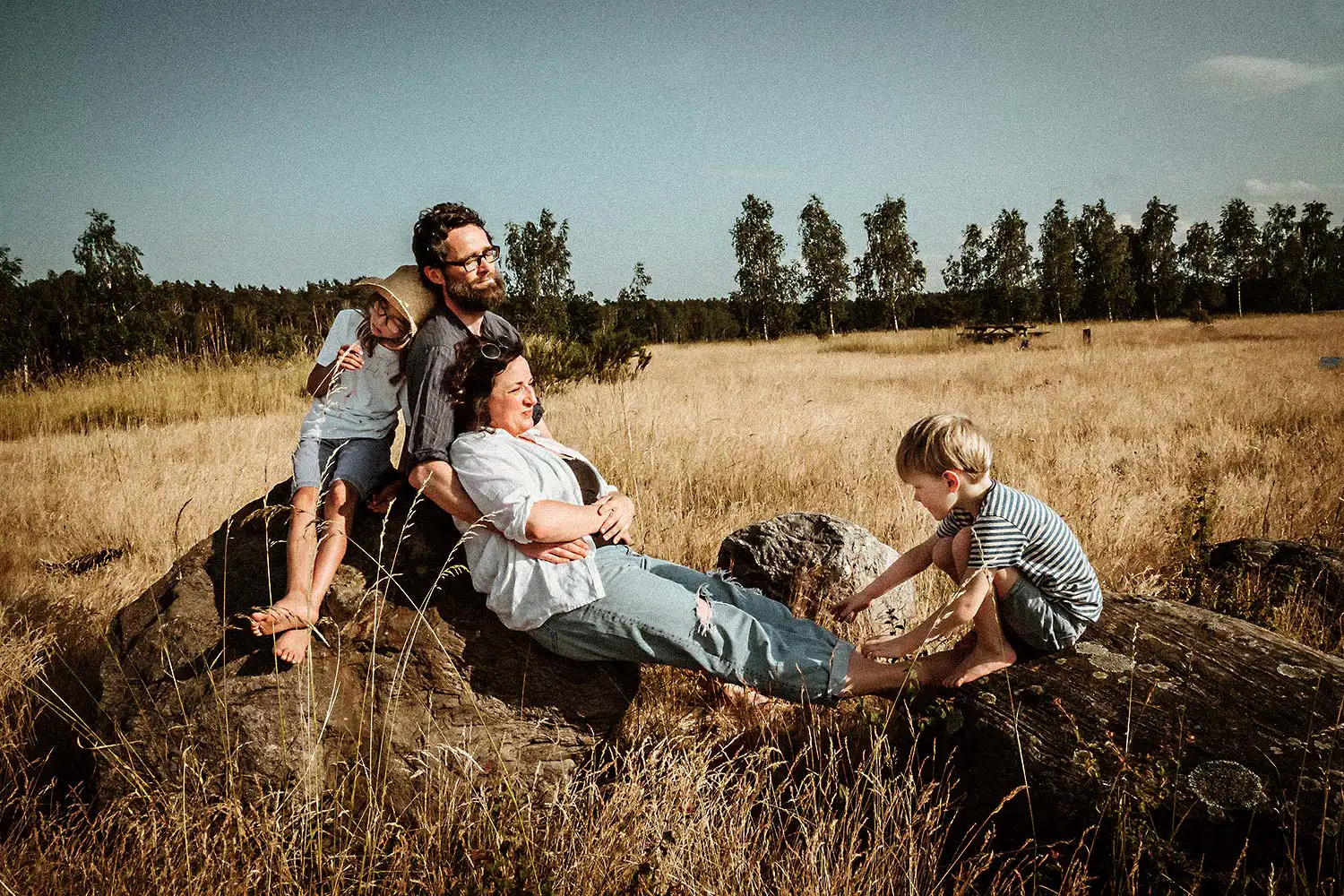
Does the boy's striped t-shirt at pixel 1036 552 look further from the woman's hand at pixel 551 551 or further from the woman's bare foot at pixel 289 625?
the woman's bare foot at pixel 289 625

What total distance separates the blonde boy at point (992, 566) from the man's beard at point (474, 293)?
203cm

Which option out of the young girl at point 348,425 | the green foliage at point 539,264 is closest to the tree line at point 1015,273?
the green foliage at point 539,264

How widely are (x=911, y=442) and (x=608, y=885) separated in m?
1.85

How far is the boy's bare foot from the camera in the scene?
2322 millimetres

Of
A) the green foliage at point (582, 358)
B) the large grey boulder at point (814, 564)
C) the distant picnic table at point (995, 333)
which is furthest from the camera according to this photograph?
the distant picnic table at point (995, 333)

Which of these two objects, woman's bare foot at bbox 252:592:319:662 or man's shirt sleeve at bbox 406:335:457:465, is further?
man's shirt sleeve at bbox 406:335:457:465

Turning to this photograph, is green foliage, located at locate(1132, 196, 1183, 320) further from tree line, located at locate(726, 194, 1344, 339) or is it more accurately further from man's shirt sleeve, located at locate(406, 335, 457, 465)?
man's shirt sleeve, located at locate(406, 335, 457, 465)

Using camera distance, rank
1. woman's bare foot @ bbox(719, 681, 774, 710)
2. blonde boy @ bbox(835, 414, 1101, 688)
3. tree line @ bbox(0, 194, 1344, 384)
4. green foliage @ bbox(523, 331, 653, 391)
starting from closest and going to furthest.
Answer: blonde boy @ bbox(835, 414, 1101, 688) → woman's bare foot @ bbox(719, 681, 774, 710) → green foliage @ bbox(523, 331, 653, 391) → tree line @ bbox(0, 194, 1344, 384)

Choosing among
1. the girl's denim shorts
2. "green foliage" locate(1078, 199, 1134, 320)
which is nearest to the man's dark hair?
the girl's denim shorts

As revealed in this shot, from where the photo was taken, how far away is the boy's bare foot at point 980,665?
2.32 m

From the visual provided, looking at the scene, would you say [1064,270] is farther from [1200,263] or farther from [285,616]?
[285,616]

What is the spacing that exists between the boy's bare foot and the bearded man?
1482mm

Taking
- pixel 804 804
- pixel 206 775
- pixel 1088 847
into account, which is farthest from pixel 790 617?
pixel 206 775

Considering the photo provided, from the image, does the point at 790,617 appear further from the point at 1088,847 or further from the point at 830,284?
the point at 830,284
